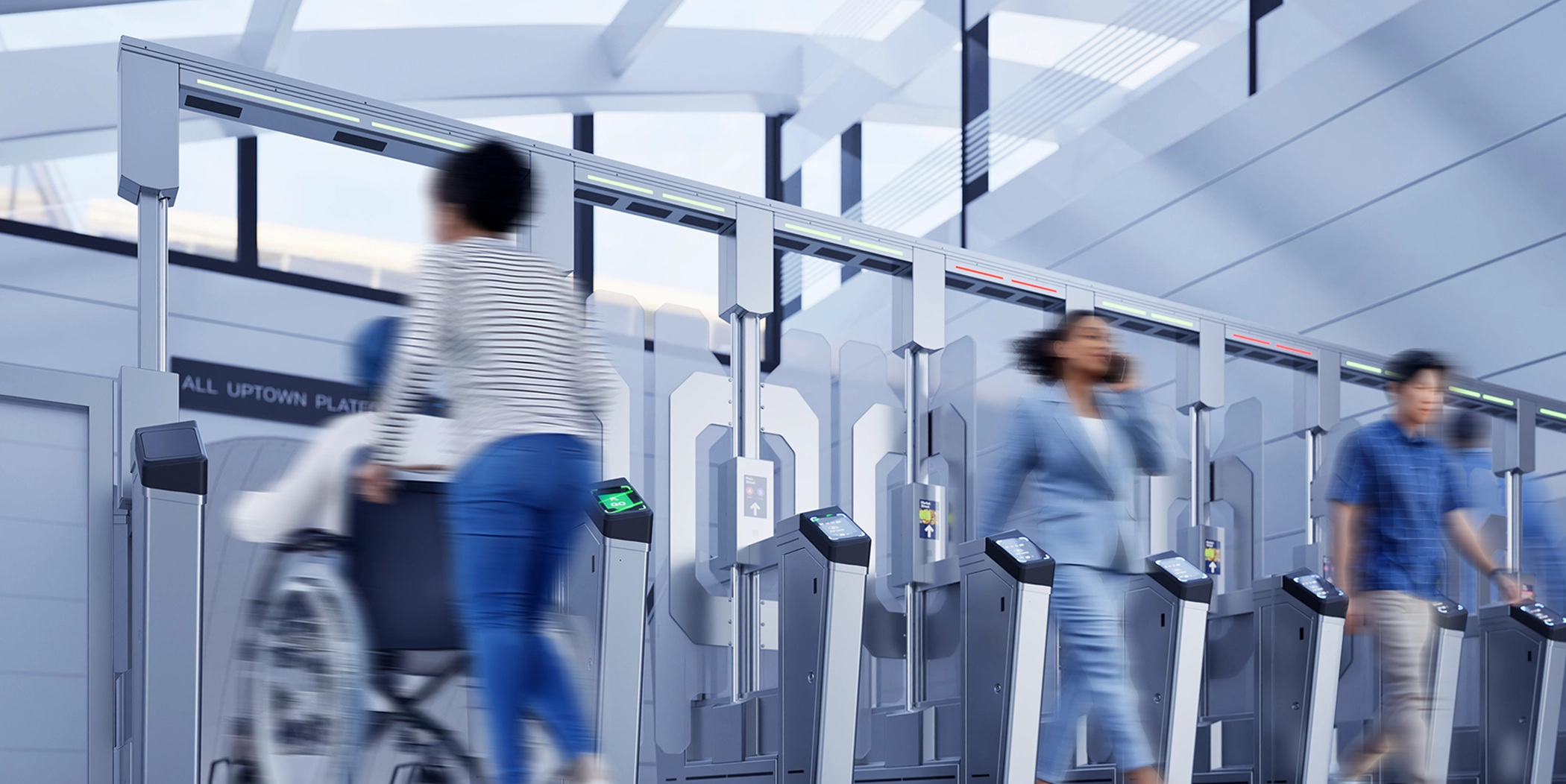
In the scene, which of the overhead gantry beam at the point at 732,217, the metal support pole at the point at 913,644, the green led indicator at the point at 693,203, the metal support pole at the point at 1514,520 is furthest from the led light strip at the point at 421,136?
the metal support pole at the point at 1514,520

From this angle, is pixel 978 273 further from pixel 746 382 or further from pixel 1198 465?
pixel 1198 465

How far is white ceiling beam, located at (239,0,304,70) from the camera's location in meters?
7.17

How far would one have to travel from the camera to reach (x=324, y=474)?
2.56 metres

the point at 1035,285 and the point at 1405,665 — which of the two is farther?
the point at 1035,285

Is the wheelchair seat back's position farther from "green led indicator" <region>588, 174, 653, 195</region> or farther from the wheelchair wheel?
"green led indicator" <region>588, 174, 653, 195</region>

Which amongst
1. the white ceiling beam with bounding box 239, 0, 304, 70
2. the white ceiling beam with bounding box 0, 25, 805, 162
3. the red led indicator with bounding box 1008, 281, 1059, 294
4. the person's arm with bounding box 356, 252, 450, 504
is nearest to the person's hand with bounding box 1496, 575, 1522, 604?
the red led indicator with bounding box 1008, 281, 1059, 294

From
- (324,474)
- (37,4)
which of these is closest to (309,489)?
(324,474)

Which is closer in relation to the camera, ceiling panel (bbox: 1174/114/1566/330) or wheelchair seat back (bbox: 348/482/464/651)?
wheelchair seat back (bbox: 348/482/464/651)

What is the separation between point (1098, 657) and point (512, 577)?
1815 mm

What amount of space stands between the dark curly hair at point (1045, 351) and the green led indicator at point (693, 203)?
1.20m

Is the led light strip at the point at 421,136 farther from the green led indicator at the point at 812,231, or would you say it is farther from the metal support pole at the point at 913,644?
the metal support pole at the point at 913,644

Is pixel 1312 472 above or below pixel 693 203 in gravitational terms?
below

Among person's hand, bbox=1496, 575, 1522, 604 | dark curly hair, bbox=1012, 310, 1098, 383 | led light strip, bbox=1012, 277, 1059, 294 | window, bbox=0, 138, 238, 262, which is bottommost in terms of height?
person's hand, bbox=1496, 575, 1522, 604

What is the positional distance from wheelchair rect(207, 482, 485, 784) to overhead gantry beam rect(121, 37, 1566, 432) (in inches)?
54.3
